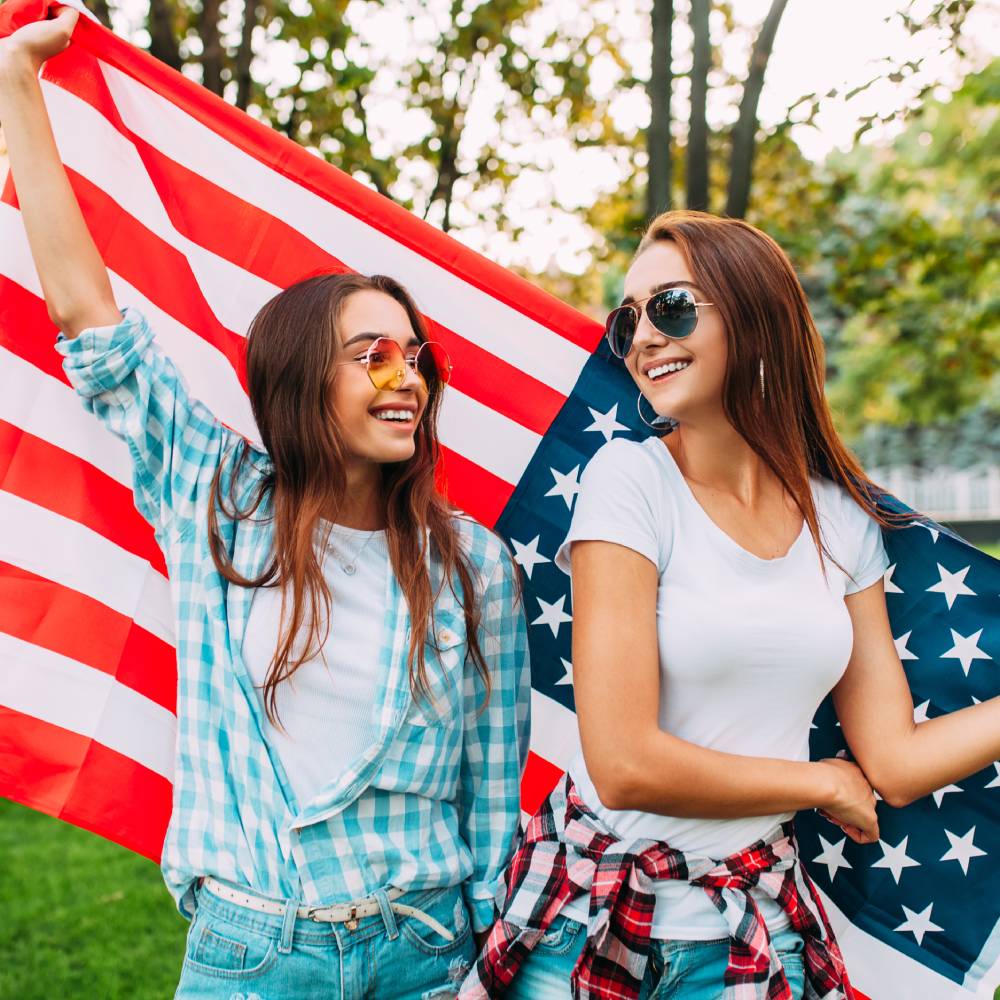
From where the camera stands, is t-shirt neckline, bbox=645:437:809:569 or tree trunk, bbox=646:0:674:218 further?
tree trunk, bbox=646:0:674:218

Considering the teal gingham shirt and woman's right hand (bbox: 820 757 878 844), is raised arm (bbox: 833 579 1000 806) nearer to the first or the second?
woman's right hand (bbox: 820 757 878 844)

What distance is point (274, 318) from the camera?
9.04 feet

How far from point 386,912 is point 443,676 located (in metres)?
0.53

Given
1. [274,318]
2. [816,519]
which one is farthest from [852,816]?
[274,318]

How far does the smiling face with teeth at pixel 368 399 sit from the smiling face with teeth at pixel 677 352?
0.57 metres

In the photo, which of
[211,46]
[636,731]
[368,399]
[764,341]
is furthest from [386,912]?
[211,46]

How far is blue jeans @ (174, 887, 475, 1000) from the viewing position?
2.37 meters

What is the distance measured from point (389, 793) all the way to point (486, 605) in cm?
51

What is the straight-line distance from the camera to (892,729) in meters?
2.57

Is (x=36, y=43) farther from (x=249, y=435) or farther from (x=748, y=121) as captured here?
(x=748, y=121)

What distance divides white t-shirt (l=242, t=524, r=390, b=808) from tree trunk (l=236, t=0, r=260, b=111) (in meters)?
5.90

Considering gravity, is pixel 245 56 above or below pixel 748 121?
below

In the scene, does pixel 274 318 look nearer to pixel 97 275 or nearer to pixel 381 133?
pixel 97 275

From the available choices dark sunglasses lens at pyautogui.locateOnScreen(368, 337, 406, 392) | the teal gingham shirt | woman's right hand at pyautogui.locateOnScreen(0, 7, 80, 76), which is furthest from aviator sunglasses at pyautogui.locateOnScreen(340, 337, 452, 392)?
woman's right hand at pyautogui.locateOnScreen(0, 7, 80, 76)
